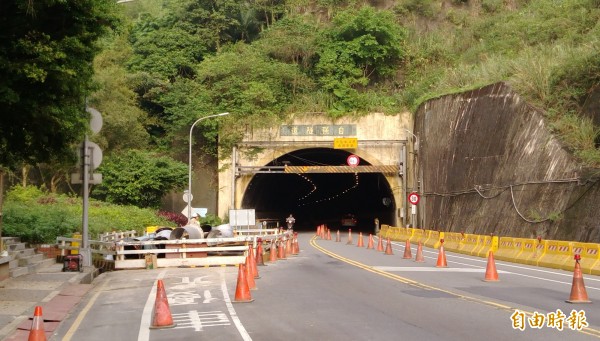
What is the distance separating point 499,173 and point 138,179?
25075mm

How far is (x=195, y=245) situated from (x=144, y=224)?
19.6 metres

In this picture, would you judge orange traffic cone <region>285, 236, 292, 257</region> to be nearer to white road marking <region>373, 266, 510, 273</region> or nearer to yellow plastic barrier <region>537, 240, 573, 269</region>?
white road marking <region>373, 266, 510, 273</region>

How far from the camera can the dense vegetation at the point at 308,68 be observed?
39.4m

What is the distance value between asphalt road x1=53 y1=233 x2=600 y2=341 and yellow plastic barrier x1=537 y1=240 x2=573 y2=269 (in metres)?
0.86

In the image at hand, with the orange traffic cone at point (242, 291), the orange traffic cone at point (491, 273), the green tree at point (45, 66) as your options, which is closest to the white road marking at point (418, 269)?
the orange traffic cone at point (491, 273)

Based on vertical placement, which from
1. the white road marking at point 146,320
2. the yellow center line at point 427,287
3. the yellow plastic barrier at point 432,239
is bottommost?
the white road marking at point 146,320

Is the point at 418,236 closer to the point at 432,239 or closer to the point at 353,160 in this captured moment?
the point at 432,239

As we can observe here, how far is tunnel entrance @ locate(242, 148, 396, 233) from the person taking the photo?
61594 millimetres

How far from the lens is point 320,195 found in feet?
268

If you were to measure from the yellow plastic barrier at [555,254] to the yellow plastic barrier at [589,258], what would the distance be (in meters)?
0.38

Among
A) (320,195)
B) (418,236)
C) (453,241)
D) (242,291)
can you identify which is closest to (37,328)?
(242,291)

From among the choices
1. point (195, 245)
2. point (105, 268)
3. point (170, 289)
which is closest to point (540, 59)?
point (195, 245)

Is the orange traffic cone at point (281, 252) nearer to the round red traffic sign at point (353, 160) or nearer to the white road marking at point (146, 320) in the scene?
the white road marking at point (146, 320)

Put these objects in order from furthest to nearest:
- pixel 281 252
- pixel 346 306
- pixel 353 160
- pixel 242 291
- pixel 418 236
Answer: pixel 353 160 < pixel 418 236 < pixel 281 252 < pixel 242 291 < pixel 346 306
